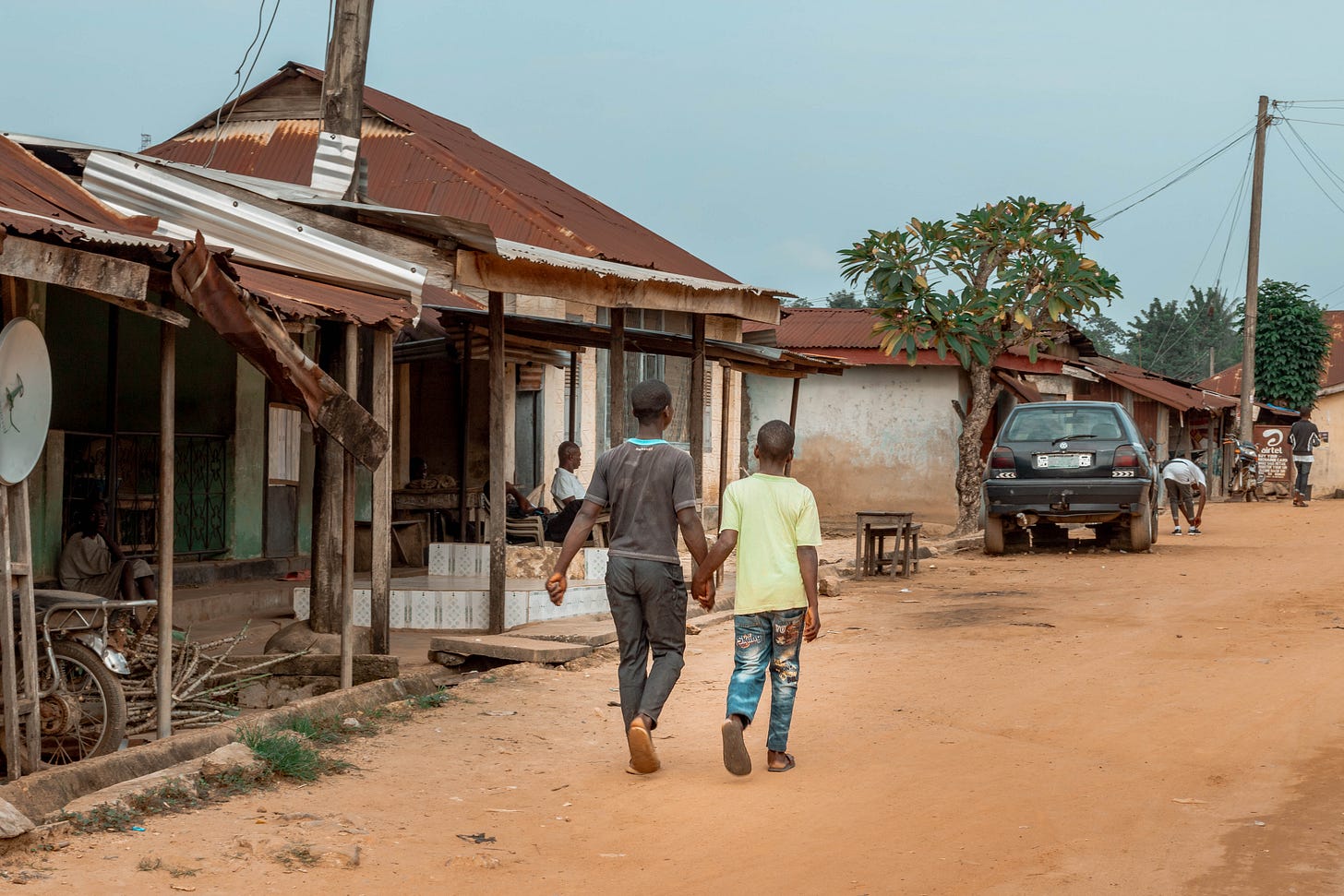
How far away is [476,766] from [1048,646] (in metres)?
4.71

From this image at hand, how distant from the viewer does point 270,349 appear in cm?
593

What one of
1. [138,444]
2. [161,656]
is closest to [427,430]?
[138,444]

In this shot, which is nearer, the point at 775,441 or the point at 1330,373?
the point at 775,441

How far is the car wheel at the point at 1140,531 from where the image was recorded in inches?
641

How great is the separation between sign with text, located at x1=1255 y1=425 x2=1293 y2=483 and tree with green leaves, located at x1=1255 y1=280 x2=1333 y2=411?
3.89 meters

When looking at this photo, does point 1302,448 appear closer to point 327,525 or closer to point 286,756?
point 327,525

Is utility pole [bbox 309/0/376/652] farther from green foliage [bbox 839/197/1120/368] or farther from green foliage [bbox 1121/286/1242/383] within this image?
green foliage [bbox 1121/286/1242/383]

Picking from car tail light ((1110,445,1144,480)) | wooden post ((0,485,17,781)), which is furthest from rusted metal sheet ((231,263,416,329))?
car tail light ((1110,445,1144,480))

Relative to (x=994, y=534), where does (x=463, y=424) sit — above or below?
above

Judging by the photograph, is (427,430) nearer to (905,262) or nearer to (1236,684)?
(905,262)

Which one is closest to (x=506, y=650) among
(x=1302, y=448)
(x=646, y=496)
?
(x=646, y=496)

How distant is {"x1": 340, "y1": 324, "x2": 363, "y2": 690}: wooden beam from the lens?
747cm

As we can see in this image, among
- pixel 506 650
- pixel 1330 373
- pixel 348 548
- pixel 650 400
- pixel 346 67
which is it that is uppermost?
pixel 1330 373

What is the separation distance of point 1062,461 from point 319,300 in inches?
424
